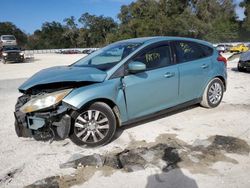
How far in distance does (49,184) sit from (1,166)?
94 centimetres

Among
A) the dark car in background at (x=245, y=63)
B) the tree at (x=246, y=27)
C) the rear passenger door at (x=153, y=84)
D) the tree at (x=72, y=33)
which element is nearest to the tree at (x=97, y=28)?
the tree at (x=72, y=33)

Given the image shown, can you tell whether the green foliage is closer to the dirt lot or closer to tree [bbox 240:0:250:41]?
tree [bbox 240:0:250:41]

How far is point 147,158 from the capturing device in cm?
372

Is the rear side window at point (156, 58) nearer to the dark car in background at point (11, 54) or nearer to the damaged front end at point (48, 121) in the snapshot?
the damaged front end at point (48, 121)

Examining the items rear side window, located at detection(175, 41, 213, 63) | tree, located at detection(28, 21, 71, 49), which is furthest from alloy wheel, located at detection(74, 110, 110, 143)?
tree, located at detection(28, 21, 71, 49)

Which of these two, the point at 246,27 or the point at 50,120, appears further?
the point at 246,27

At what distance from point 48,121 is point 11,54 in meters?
25.2

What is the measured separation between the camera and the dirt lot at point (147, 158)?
321 cm

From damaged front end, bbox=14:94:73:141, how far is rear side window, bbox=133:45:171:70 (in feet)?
4.87

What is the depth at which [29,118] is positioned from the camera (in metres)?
3.87

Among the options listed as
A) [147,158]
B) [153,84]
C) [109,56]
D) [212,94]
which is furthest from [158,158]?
[212,94]

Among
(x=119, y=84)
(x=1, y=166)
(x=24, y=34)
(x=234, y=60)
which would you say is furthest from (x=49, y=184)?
(x=24, y=34)

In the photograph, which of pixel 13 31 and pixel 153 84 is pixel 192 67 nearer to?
pixel 153 84

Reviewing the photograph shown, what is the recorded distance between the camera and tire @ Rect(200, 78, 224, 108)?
18.7 feet
